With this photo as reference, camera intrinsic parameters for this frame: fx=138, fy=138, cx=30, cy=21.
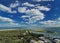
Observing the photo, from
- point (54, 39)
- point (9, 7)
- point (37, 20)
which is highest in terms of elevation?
point (9, 7)

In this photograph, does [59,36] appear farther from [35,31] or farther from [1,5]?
[1,5]

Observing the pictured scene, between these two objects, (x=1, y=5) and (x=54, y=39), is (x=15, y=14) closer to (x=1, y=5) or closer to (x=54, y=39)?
(x=1, y=5)

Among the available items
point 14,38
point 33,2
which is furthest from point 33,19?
point 14,38

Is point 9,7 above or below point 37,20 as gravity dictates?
above

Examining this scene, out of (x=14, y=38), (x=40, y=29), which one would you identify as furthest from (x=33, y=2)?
(x=14, y=38)

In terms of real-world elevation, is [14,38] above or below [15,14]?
below

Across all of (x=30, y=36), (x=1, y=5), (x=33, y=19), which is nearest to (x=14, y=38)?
(x=30, y=36)

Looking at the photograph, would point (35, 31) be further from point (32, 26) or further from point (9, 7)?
point (9, 7)
